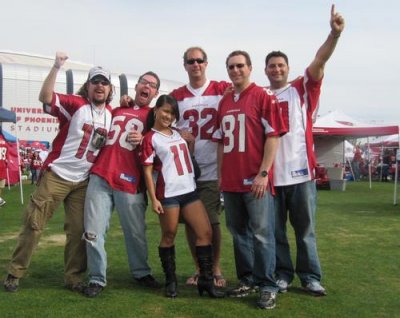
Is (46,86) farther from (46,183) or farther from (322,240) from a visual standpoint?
(322,240)

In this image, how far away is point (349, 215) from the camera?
32.0 feet

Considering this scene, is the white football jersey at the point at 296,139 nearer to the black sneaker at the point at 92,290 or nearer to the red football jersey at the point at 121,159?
the red football jersey at the point at 121,159

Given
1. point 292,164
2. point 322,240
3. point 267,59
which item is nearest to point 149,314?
point 292,164

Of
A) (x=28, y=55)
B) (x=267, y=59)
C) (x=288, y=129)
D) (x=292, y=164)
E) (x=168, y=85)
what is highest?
(x=28, y=55)

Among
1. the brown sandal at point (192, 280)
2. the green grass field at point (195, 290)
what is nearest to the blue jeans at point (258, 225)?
the green grass field at point (195, 290)

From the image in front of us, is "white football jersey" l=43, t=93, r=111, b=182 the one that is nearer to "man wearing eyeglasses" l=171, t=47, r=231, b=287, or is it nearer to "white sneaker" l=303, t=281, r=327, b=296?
"man wearing eyeglasses" l=171, t=47, r=231, b=287

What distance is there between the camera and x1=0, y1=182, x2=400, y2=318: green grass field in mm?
3811

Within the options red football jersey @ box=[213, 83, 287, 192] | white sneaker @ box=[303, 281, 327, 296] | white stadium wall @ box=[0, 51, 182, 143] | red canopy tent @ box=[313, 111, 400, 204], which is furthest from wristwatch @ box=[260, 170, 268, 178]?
white stadium wall @ box=[0, 51, 182, 143]

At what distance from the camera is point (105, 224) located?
4.31 metres

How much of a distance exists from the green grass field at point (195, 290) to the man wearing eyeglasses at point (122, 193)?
0.25 m

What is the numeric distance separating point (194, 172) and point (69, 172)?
113 cm

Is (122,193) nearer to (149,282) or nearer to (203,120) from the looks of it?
(149,282)

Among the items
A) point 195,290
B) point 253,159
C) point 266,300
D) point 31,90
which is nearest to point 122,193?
point 195,290

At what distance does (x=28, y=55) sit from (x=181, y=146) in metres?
38.3
